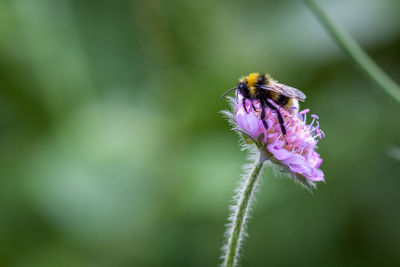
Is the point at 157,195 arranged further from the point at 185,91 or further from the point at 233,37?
the point at 233,37

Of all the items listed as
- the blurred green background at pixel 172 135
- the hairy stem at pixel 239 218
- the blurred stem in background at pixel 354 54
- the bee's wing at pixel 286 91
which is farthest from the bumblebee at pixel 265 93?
the blurred green background at pixel 172 135

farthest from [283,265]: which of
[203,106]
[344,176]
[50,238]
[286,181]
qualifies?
[50,238]

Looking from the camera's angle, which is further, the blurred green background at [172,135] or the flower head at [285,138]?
the blurred green background at [172,135]

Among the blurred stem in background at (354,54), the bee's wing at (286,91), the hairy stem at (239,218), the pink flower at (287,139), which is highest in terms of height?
the blurred stem in background at (354,54)

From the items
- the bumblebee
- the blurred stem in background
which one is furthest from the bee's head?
the blurred stem in background

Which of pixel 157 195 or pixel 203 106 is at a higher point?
pixel 203 106

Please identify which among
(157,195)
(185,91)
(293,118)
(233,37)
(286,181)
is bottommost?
(293,118)

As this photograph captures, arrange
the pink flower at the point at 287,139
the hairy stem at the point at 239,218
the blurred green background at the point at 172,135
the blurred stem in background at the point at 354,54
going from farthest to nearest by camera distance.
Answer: the blurred green background at the point at 172,135, the blurred stem in background at the point at 354,54, the pink flower at the point at 287,139, the hairy stem at the point at 239,218

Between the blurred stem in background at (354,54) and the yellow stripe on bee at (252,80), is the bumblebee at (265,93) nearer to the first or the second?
the yellow stripe on bee at (252,80)
